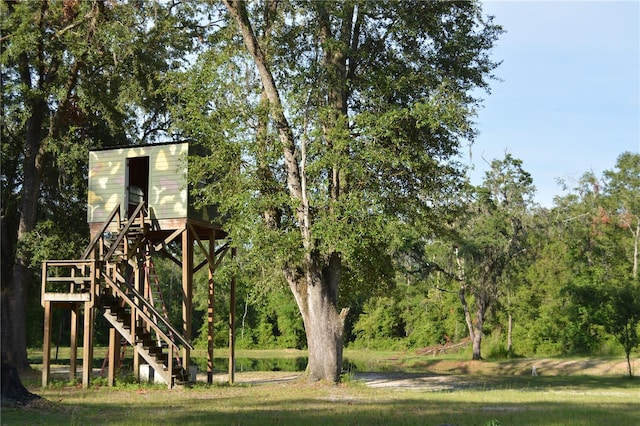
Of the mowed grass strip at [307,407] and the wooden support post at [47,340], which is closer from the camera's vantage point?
the mowed grass strip at [307,407]

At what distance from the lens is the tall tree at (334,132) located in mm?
18375

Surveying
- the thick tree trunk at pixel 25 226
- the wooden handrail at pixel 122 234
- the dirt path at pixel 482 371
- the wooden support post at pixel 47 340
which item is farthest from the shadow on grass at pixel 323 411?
the thick tree trunk at pixel 25 226

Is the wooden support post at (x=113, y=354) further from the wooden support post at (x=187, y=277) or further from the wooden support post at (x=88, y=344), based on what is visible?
the wooden support post at (x=187, y=277)

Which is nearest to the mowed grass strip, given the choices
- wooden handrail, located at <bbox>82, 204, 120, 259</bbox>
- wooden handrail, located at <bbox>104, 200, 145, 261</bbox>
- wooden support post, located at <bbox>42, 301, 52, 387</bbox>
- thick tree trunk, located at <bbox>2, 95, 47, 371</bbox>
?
wooden support post, located at <bbox>42, 301, 52, 387</bbox>

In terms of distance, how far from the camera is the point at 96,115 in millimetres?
26172

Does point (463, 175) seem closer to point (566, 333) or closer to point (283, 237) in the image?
point (283, 237)

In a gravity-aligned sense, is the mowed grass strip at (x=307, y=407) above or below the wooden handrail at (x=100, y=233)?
below

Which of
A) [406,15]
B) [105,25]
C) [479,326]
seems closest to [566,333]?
[479,326]

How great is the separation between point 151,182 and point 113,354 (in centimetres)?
490

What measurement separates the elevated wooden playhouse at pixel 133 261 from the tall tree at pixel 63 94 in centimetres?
340

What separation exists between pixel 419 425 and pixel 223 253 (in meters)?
12.7

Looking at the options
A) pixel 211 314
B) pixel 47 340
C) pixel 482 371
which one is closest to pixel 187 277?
pixel 211 314

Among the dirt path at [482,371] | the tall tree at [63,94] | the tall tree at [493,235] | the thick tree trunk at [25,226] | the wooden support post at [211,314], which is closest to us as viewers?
the wooden support post at [211,314]

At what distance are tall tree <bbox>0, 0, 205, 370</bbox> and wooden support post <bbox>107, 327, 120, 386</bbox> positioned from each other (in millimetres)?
5566
